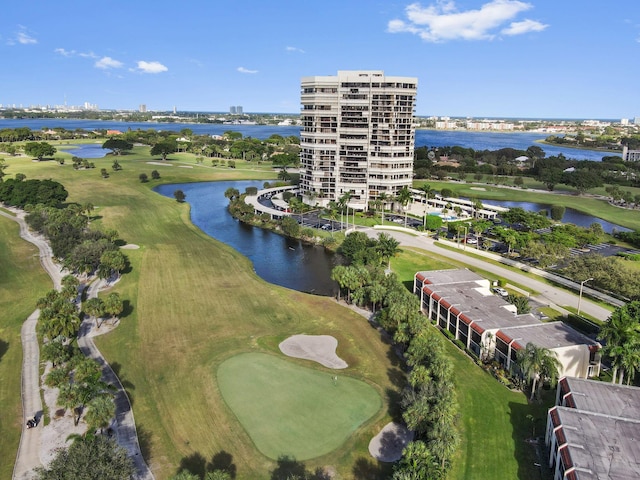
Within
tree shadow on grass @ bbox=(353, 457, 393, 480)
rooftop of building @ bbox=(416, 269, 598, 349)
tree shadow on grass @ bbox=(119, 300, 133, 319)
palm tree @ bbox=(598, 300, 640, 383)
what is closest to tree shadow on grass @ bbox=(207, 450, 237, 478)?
tree shadow on grass @ bbox=(353, 457, 393, 480)

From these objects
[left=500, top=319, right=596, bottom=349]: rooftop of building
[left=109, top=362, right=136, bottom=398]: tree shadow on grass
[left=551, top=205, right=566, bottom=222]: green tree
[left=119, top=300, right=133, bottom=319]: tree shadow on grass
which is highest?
[left=551, top=205, right=566, bottom=222]: green tree

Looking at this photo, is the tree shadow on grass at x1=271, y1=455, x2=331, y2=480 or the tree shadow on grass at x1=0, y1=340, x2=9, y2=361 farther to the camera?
the tree shadow on grass at x1=0, y1=340, x2=9, y2=361

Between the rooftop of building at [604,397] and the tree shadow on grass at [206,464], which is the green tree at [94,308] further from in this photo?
the rooftop of building at [604,397]

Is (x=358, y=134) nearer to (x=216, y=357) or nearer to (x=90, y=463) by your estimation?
(x=216, y=357)

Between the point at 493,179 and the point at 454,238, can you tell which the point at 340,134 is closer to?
the point at 454,238

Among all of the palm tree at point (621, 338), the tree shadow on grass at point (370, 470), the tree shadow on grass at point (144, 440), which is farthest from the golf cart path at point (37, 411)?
the palm tree at point (621, 338)

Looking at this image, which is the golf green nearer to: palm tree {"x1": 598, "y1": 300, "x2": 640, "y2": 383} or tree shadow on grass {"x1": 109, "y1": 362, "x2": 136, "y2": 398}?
tree shadow on grass {"x1": 109, "y1": 362, "x2": 136, "y2": 398}
